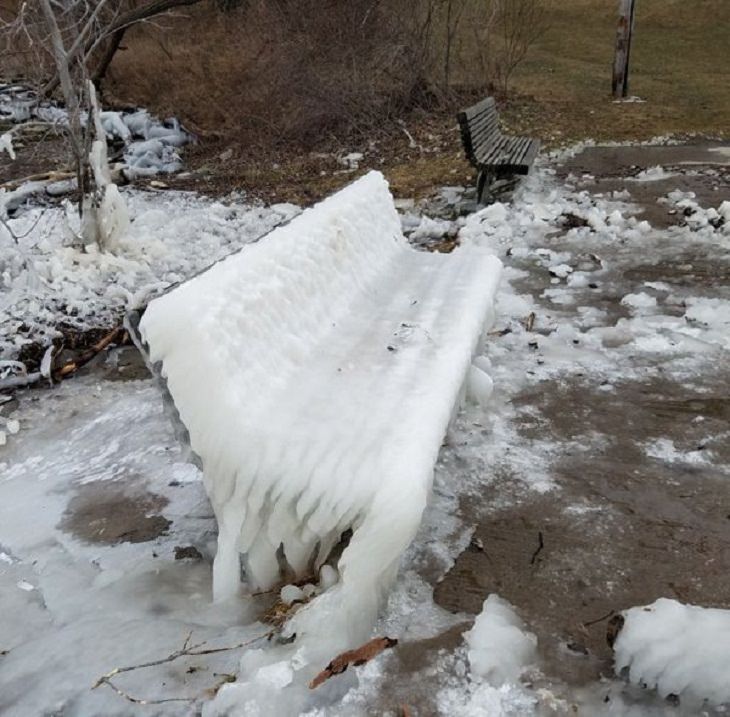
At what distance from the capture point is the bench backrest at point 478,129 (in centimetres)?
735

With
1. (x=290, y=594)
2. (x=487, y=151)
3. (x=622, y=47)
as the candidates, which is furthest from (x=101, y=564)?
(x=622, y=47)

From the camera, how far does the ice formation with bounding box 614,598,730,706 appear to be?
7.04 ft

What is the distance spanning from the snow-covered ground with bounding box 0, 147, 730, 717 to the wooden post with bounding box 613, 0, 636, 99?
7.40 m

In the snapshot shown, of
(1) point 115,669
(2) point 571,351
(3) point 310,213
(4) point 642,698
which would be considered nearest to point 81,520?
(1) point 115,669

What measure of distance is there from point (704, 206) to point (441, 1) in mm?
7398

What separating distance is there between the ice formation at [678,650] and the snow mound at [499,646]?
279 mm

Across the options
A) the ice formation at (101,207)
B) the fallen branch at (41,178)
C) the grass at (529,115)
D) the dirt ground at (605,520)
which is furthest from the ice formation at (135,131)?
the dirt ground at (605,520)

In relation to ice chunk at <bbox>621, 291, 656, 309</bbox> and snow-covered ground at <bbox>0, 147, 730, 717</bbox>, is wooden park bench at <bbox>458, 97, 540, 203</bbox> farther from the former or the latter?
ice chunk at <bbox>621, 291, 656, 309</bbox>

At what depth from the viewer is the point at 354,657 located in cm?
233

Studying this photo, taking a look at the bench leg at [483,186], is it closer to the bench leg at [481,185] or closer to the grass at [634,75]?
the bench leg at [481,185]

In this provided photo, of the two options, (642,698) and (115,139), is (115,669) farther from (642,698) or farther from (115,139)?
(115,139)

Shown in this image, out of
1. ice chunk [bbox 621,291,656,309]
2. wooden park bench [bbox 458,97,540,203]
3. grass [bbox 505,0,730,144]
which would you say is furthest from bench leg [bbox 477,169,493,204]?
grass [bbox 505,0,730,144]

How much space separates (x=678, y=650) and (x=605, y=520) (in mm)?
818

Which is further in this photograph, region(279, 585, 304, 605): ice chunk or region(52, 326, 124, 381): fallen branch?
region(52, 326, 124, 381): fallen branch
